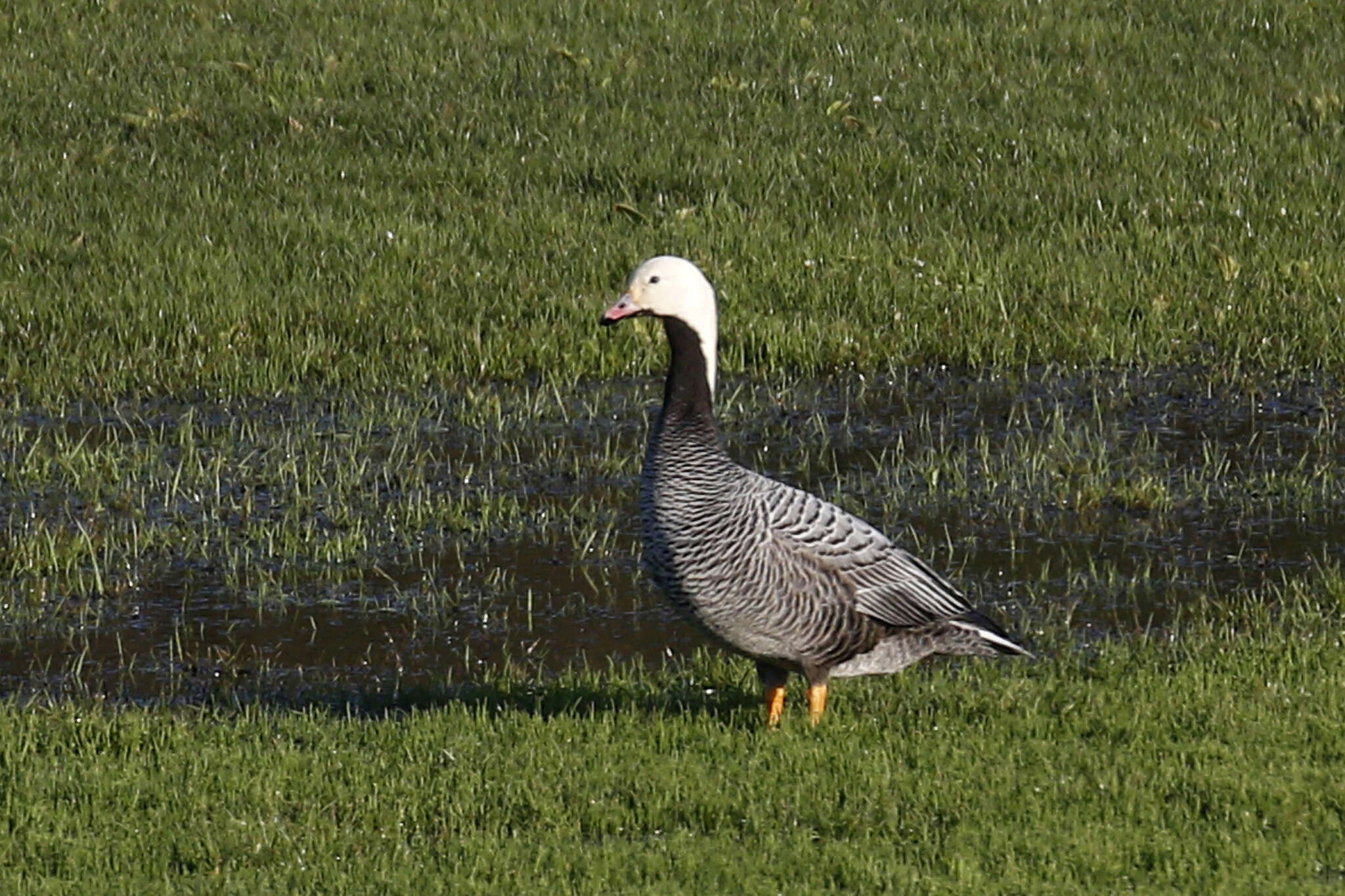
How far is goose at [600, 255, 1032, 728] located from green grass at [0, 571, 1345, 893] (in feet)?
0.81

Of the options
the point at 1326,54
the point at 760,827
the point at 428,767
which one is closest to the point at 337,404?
the point at 428,767

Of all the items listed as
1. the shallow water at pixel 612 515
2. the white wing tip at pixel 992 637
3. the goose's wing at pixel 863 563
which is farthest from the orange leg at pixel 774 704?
the shallow water at pixel 612 515

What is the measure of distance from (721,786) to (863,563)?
118cm

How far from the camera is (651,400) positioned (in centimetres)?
1279

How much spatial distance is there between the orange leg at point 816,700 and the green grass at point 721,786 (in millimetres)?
68

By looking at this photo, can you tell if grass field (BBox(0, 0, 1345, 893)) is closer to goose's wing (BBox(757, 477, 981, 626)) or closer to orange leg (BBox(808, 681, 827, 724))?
orange leg (BBox(808, 681, 827, 724))

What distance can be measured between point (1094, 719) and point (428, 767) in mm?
2280

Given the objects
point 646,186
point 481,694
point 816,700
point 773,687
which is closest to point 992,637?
point 816,700

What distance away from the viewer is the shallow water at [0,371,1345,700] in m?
9.21

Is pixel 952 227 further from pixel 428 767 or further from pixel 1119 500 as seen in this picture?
pixel 428 767

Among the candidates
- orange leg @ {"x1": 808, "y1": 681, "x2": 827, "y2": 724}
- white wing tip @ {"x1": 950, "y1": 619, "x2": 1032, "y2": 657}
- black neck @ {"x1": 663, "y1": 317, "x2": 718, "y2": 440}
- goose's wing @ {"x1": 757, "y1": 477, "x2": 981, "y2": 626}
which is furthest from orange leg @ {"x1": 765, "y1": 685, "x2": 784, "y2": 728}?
black neck @ {"x1": 663, "y1": 317, "x2": 718, "y2": 440}

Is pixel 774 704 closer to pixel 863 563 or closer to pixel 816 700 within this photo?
pixel 816 700

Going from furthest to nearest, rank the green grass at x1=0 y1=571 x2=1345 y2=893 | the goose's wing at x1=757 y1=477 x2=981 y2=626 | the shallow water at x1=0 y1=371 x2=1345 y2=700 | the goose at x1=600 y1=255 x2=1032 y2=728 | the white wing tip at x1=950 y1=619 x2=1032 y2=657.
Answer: the shallow water at x1=0 y1=371 x2=1345 y2=700
the white wing tip at x1=950 y1=619 x2=1032 y2=657
the goose's wing at x1=757 y1=477 x2=981 y2=626
the goose at x1=600 y1=255 x2=1032 y2=728
the green grass at x1=0 y1=571 x2=1345 y2=893

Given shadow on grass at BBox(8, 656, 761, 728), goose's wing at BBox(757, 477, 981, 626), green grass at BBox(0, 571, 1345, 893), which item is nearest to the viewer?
green grass at BBox(0, 571, 1345, 893)
